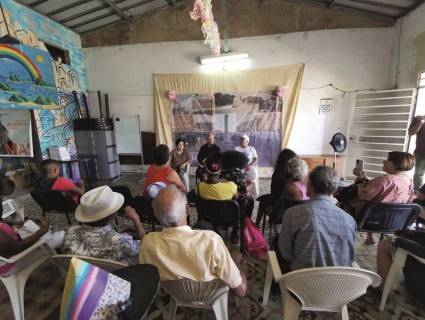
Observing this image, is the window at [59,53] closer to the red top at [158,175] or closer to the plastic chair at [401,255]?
the red top at [158,175]

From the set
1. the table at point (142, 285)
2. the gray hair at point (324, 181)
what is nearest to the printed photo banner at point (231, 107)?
the gray hair at point (324, 181)

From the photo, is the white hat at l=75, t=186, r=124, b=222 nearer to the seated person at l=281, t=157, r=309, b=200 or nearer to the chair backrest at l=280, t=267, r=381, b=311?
the chair backrest at l=280, t=267, r=381, b=311

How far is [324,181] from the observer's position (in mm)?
1235

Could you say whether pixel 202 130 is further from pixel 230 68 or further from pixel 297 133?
pixel 297 133

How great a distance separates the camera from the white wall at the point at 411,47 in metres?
3.48

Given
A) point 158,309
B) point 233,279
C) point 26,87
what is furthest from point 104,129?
point 233,279

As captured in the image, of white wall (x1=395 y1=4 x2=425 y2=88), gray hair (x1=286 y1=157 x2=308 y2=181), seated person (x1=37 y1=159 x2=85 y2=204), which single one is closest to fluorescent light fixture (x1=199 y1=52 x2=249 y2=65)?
white wall (x1=395 y1=4 x2=425 y2=88)

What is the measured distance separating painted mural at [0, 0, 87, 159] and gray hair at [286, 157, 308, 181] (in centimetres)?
464

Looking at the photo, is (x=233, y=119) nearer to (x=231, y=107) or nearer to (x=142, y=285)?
(x=231, y=107)

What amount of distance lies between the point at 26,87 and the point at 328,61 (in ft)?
19.3

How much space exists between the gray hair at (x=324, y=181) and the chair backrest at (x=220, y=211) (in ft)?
2.55

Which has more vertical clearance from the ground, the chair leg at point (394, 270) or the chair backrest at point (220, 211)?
the chair backrest at point (220, 211)

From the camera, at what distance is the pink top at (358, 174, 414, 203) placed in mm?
1911

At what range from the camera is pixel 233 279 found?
Answer: 1088 millimetres
